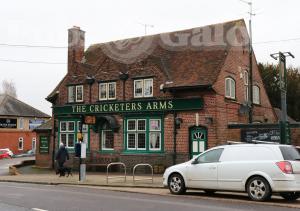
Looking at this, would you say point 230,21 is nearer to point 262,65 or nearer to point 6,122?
point 262,65

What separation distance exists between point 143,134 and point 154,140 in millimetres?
888

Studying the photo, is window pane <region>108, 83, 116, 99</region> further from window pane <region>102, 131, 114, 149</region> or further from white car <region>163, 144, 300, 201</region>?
white car <region>163, 144, 300, 201</region>

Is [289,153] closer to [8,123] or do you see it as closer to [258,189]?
[258,189]

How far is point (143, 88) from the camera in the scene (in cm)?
2855

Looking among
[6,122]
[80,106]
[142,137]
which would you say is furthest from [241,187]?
[6,122]

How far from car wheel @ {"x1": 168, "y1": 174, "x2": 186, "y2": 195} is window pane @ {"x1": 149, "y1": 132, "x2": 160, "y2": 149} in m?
11.7

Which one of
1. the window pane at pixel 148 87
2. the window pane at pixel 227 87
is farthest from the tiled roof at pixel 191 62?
the window pane at pixel 227 87

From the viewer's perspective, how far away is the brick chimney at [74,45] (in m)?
33.6

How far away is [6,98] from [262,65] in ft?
119

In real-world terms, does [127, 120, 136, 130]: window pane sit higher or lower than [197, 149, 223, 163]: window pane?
higher

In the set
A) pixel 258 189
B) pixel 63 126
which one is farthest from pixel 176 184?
pixel 63 126

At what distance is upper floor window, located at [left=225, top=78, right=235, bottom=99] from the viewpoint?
90.4 ft

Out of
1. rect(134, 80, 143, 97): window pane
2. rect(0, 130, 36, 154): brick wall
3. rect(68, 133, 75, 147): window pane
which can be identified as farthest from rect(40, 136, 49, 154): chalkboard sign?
rect(0, 130, 36, 154): brick wall

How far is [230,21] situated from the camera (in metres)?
29.6
